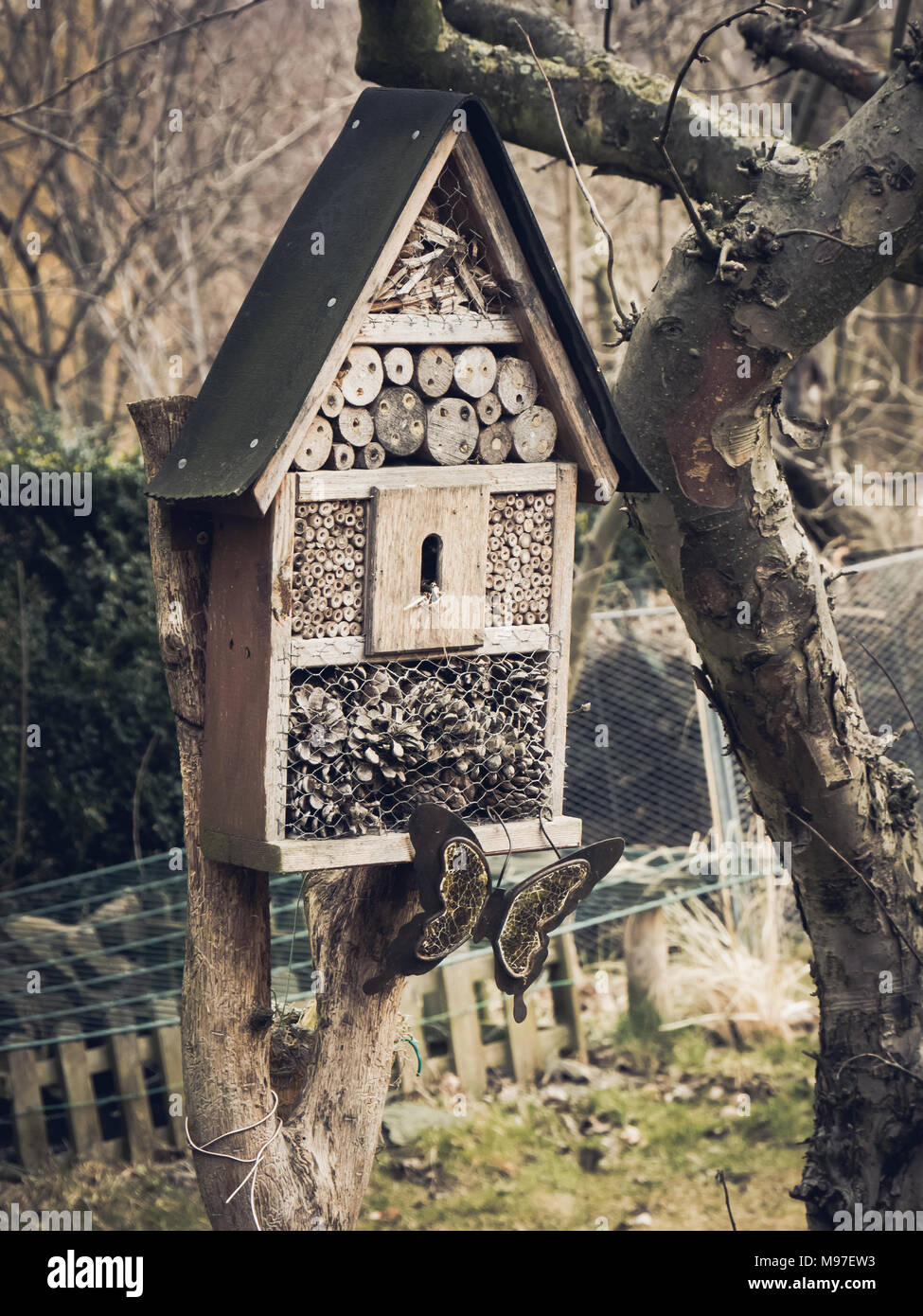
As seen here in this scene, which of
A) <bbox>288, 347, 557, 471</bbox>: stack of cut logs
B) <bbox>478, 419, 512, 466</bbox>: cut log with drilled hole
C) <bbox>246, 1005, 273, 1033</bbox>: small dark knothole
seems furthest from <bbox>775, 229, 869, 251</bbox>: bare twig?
<bbox>246, 1005, 273, 1033</bbox>: small dark knothole

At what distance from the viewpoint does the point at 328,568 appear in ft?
9.40

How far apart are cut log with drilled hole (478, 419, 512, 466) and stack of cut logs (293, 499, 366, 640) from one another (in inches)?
12.6

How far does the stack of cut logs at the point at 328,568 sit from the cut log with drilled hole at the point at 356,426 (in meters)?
0.12

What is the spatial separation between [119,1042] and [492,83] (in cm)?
388

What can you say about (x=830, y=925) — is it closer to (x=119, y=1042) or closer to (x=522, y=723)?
(x=522, y=723)

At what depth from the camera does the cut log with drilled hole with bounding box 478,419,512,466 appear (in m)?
3.04

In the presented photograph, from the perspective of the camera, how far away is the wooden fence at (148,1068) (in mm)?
5547

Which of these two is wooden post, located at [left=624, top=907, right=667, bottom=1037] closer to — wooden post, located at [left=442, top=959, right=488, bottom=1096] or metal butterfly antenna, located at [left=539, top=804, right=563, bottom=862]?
wooden post, located at [left=442, top=959, right=488, bottom=1096]

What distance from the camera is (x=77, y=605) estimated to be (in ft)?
22.5

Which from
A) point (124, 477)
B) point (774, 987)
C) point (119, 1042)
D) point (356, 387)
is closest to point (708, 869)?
point (774, 987)

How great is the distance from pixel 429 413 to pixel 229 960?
4.13 ft

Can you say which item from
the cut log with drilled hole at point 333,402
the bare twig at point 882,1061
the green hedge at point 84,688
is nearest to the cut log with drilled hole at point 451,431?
the cut log with drilled hole at point 333,402

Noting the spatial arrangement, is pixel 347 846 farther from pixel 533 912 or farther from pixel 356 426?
→ pixel 356 426

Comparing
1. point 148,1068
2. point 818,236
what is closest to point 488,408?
point 818,236
